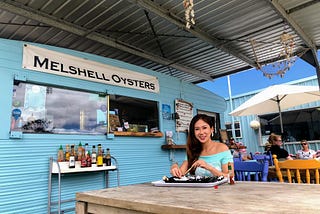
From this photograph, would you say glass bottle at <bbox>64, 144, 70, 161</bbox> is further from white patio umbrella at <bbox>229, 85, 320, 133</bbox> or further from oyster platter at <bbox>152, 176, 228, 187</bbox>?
white patio umbrella at <bbox>229, 85, 320, 133</bbox>

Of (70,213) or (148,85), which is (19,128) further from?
(148,85)

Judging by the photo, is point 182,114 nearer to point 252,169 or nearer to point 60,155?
point 60,155

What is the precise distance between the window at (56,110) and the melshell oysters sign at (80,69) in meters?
0.28

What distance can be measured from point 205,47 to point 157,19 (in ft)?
5.64

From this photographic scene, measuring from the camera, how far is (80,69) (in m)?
4.02

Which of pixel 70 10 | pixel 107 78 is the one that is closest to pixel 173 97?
pixel 107 78

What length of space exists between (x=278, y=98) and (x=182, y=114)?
9.91ft

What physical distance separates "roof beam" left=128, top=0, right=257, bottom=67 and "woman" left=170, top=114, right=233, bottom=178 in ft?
7.61

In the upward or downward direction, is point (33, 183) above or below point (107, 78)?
below

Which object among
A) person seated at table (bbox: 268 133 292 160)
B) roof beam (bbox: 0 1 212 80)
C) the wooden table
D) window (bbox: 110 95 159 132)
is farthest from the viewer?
person seated at table (bbox: 268 133 292 160)

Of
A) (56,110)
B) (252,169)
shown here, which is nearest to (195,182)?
(252,169)

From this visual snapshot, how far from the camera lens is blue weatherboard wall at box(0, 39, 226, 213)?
3092 millimetres

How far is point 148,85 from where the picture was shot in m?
5.09

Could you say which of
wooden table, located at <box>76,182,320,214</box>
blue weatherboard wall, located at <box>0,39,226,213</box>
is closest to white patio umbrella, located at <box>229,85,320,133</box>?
blue weatherboard wall, located at <box>0,39,226,213</box>
